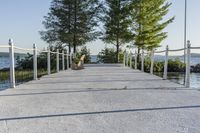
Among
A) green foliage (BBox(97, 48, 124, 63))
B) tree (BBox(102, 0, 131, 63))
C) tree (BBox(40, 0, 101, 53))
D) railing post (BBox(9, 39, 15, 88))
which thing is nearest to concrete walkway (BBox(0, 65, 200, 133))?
railing post (BBox(9, 39, 15, 88))

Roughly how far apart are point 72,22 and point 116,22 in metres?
3.55

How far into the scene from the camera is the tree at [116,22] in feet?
83.7

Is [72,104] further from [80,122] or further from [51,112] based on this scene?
[80,122]

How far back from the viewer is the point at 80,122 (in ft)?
11.1

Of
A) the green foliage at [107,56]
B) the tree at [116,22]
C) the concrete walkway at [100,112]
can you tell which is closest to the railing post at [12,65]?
the concrete walkway at [100,112]

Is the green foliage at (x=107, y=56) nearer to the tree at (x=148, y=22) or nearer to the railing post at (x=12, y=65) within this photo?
the tree at (x=148, y=22)

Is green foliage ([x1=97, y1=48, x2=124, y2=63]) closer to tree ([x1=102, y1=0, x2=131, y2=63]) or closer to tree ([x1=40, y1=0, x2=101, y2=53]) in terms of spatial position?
tree ([x1=102, y1=0, x2=131, y2=63])

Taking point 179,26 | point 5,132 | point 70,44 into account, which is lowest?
point 5,132

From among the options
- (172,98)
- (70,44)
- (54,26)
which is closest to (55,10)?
(54,26)

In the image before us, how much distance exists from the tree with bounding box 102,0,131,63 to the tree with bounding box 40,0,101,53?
920 mm

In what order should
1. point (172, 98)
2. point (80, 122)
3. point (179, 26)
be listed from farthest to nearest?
point (179, 26) < point (172, 98) < point (80, 122)

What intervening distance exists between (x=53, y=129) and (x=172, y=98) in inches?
93.8

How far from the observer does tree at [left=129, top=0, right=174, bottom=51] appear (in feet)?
86.1

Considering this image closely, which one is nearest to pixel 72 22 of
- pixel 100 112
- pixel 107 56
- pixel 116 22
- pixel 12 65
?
pixel 116 22
